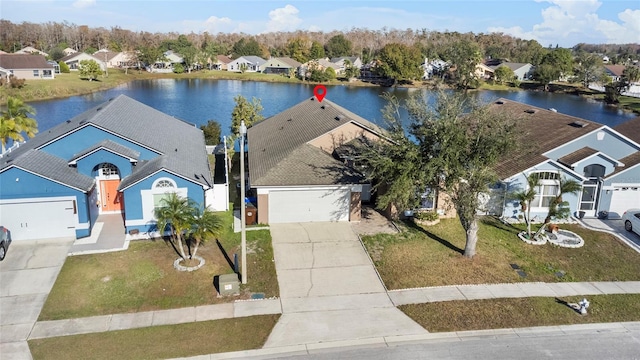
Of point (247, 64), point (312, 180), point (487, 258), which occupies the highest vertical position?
point (247, 64)

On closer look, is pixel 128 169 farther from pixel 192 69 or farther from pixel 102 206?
pixel 192 69

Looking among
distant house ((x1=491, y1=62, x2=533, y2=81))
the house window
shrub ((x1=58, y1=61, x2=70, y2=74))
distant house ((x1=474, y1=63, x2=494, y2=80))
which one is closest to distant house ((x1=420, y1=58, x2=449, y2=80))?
distant house ((x1=474, y1=63, x2=494, y2=80))

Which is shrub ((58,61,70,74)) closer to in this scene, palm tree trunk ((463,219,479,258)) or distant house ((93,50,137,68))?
distant house ((93,50,137,68))

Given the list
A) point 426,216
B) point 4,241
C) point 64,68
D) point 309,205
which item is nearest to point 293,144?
point 309,205

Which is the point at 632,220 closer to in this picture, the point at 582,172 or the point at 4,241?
the point at 582,172

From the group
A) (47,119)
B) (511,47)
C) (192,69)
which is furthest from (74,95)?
(511,47)

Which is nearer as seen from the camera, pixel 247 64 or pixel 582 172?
pixel 582 172

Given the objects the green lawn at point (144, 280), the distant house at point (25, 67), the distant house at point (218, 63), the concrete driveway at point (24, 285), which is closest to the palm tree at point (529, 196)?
the green lawn at point (144, 280)

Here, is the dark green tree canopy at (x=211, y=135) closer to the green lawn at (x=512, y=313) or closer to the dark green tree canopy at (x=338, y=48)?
the green lawn at (x=512, y=313)
